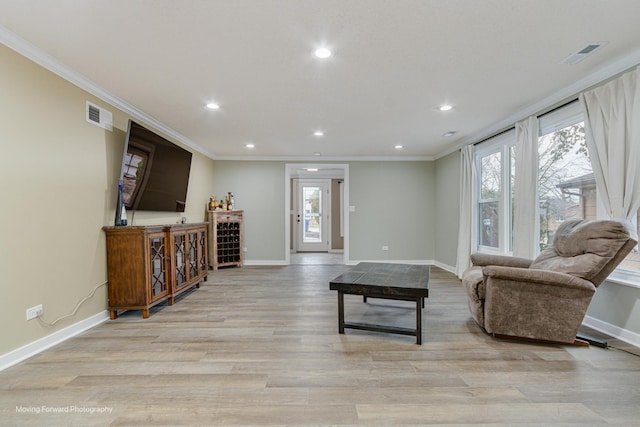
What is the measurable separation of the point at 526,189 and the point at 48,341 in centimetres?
501

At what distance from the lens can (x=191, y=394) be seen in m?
1.78

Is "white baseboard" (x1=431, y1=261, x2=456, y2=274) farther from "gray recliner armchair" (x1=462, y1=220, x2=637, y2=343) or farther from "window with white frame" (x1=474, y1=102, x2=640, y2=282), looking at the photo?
"gray recliner armchair" (x1=462, y1=220, x2=637, y2=343)

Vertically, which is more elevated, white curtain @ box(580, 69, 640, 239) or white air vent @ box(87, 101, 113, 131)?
white air vent @ box(87, 101, 113, 131)

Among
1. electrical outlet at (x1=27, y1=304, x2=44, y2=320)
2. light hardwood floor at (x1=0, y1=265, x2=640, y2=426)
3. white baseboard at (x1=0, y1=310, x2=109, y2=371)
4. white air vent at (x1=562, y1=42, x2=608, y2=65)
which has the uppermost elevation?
white air vent at (x1=562, y1=42, x2=608, y2=65)

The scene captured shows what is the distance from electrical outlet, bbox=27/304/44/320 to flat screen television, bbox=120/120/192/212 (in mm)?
1252

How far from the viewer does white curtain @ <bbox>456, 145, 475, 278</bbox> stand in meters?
4.75

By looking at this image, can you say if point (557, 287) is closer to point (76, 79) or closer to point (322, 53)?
point (322, 53)

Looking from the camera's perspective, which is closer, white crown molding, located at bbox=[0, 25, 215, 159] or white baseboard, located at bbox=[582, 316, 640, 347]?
white crown molding, located at bbox=[0, 25, 215, 159]

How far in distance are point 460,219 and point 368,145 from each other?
6.73 ft

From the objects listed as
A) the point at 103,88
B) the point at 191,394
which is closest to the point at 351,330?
the point at 191,394

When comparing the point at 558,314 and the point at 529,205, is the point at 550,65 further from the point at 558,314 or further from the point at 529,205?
the point at 558,314

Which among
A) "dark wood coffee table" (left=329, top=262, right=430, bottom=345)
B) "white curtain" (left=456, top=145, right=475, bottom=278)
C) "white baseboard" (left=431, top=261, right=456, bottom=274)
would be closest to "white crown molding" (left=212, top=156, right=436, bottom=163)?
"white curtain" (left=456, top=145, right=475, bottom=278)

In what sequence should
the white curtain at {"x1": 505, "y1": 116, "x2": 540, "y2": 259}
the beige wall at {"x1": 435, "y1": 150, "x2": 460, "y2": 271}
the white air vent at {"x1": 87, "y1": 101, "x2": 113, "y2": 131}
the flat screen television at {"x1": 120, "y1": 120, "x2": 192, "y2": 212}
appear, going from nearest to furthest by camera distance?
the white air vent at {"x1": 87, "y1": 101, "x2": 113, "y2": 131} < the flat screen television at {"x1": 120, "y1": 120, "x2": 192, "y2": 212} < the white curtain at {"x1": 505, "y1": 116, "x2": 540, "y2": 259} < the beige wall at {"x1": 435, "y1": 150, "x2": 460, "y2": 271}

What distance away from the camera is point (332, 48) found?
87.0 inches
